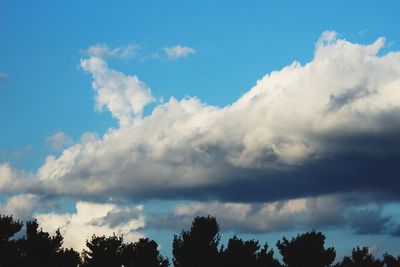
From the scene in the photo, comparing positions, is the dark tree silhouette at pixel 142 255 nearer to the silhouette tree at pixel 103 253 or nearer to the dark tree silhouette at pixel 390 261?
the silhouette tree at pixel 103 253

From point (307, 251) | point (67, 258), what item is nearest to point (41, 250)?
point (67, 258)

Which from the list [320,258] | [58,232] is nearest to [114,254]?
[58,232]

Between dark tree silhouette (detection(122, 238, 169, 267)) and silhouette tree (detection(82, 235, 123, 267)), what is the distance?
1.88 ft

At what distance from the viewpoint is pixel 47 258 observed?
43156 mm

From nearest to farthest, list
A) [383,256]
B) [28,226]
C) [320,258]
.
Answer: [28,226] → [320,258] → [383,256]

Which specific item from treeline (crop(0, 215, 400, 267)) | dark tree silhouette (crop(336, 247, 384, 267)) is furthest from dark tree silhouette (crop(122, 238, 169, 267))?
dark tree silhouette (crop(336, 247, 384, 267))

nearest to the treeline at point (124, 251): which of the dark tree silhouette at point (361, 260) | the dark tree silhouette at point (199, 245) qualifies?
the dark tree silhouette at point (199, 245)

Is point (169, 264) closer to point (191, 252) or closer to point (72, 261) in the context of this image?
point (191, 252)

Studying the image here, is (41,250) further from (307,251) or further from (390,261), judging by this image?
(390,261)

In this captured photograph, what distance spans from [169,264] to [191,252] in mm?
4466

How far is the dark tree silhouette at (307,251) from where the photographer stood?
48.4 m

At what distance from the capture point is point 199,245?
133 feet

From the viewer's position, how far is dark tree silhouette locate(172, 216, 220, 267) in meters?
40.6

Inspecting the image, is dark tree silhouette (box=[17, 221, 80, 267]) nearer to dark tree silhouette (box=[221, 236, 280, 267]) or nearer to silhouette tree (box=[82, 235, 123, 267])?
silhouette tree (box=[82, 235, 123, 267])
